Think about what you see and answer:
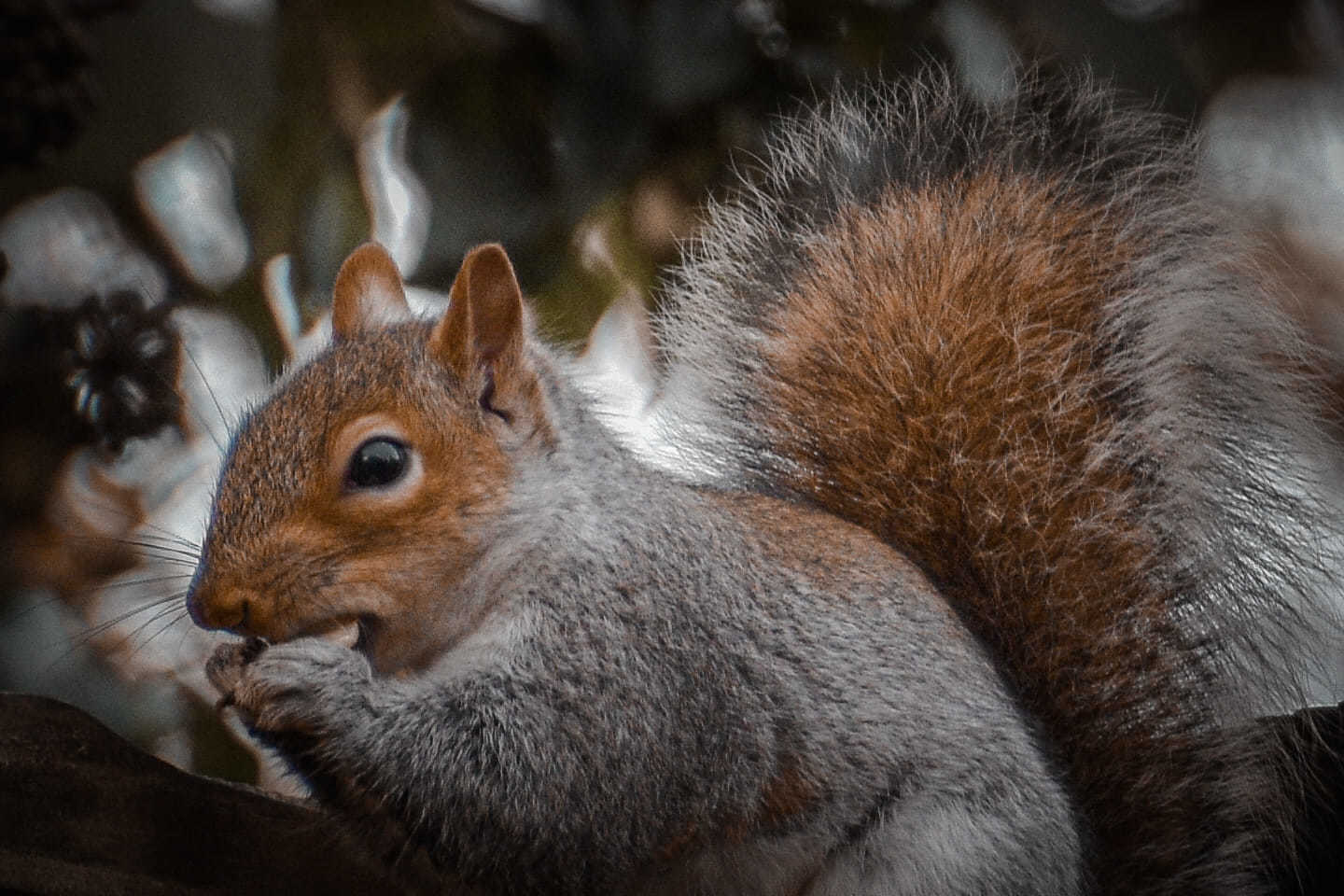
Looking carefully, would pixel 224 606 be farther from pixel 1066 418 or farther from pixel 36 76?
pixel 1066 418

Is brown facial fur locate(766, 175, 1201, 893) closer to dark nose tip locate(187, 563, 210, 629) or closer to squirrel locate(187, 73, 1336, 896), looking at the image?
squirrel locate(187, 73, 1336, 896)

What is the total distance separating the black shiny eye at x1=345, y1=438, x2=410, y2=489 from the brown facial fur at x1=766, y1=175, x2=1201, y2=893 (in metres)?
0.60

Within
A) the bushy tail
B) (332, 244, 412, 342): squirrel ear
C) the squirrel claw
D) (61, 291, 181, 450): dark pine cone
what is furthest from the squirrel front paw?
the bushy tail

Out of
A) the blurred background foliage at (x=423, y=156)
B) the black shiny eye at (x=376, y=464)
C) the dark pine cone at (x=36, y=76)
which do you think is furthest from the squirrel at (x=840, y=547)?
the dark pine cone at (x=36, y=76)

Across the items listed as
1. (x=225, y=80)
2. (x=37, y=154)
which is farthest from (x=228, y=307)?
(x=37, y=154)

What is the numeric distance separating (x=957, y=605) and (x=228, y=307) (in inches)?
35.5

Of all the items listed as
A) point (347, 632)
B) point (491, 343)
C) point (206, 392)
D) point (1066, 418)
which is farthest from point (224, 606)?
point (1066, 418)

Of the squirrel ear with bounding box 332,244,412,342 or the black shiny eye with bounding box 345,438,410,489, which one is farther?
the squirrel ear with bounding box 332,244,412,342

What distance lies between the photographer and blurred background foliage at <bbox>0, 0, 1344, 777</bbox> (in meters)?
1.26

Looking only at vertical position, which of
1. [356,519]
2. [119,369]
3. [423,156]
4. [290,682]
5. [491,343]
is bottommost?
[290,682]

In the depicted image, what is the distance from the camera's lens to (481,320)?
891mm

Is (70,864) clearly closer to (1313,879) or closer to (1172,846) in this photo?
(1172,846)

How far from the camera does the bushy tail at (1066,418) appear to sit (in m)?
1.21

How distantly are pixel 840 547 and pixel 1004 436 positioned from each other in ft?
0.97
